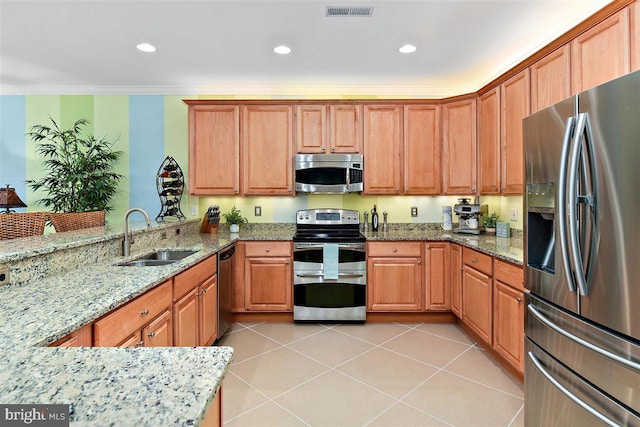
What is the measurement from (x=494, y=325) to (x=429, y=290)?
867mm

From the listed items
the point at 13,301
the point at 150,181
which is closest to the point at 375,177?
the point at 150,181

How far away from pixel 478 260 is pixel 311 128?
7.06ft

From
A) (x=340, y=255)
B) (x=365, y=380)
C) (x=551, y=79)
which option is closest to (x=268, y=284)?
(x=340, y=255)

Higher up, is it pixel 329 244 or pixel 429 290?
pixel 329 244

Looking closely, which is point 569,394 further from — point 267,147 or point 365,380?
point 267,147

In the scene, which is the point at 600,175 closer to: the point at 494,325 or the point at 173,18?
the point at 494,325

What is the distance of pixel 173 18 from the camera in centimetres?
246

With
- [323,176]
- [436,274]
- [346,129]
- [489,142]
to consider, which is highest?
[346,129]

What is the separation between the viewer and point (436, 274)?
3336 mm

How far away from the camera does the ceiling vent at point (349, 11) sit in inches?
90.9

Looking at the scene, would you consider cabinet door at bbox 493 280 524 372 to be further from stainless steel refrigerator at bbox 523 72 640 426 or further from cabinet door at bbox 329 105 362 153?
cabinet door at bbox 329 105 362 153

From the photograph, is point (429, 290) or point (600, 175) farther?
point (429, 290)

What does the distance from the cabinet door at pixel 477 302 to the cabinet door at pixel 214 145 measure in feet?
8.40

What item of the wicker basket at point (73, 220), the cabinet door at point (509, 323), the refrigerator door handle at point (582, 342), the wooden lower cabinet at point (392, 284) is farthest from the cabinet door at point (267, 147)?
the refrigerator door handle at point (582, 342)
